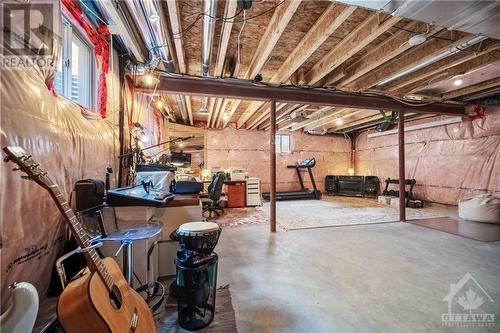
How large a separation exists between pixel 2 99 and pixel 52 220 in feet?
2.40

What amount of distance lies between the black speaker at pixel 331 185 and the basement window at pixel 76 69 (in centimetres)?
800

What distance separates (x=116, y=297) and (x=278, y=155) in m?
7.55

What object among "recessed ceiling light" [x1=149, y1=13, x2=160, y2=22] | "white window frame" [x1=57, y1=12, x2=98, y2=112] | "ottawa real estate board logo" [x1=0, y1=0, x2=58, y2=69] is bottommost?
"ottawa real estate board logo" [x1=0, y1=0, x2=58, y2=69]

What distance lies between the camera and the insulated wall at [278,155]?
7.85 metres

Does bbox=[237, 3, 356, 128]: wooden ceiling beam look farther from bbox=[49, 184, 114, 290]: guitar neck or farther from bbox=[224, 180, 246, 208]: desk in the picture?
bbox=[224, 180, 246, 208]: desk

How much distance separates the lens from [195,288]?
4.99 ft

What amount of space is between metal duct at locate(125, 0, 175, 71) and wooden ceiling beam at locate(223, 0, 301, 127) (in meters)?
1.06

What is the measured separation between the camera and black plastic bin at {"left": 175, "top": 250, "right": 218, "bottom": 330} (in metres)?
1.51

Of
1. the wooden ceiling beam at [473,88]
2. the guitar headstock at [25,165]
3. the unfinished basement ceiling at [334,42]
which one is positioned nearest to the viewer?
the guitar headstock at [25,165]

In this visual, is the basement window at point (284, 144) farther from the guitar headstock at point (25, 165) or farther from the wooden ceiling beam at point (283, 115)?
the guitar headstock at point (25, 165)

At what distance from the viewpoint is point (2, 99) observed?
1.01 m

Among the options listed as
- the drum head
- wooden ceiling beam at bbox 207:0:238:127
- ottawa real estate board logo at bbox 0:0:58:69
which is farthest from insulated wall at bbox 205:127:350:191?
ottawa real estate board logo at bbox 0:0:58:69

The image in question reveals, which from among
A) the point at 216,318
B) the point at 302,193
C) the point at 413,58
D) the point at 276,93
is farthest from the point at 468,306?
the point at 302,193

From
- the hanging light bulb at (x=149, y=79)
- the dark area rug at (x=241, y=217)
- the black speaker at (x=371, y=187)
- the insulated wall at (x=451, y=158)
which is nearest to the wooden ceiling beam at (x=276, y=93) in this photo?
the hanging light bulb at (x=149, y=79)
